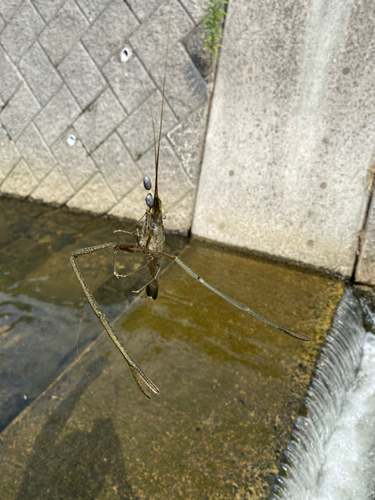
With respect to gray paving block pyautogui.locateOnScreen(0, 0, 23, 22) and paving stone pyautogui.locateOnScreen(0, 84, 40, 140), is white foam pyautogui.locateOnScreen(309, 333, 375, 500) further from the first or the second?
gray paving block pyautogui.locateOnScreen(0, 0, 23, 22)

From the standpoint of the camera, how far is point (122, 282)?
11.3ft

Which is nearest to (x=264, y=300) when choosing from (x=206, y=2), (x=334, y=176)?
(x=334, y=176)

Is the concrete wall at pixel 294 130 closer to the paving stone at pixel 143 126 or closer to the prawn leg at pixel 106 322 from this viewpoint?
the paving stone at pixel 143 126

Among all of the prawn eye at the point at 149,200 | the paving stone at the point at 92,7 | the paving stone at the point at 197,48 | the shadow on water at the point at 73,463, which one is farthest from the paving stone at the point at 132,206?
the prawn eye at the point at 149,200

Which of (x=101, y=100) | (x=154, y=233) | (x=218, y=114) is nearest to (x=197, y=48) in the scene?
(x=218, y=114)

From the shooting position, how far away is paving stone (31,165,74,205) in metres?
4.64

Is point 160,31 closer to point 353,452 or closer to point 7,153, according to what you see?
point 7,153

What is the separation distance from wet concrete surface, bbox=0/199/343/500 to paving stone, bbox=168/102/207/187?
1.01 meters

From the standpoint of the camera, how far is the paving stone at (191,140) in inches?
152

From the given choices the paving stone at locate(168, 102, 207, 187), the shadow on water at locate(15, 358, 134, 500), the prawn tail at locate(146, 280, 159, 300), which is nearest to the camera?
the prawn tail at locate(146, 280, 159, 300)

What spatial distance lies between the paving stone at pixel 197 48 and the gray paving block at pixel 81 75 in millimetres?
1069

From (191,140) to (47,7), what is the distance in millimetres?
2246

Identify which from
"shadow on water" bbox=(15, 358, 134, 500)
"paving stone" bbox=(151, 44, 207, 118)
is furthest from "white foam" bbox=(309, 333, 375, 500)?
"paving stone" bbox=(151, 44, 207, 118)

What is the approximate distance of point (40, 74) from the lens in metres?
4.28
